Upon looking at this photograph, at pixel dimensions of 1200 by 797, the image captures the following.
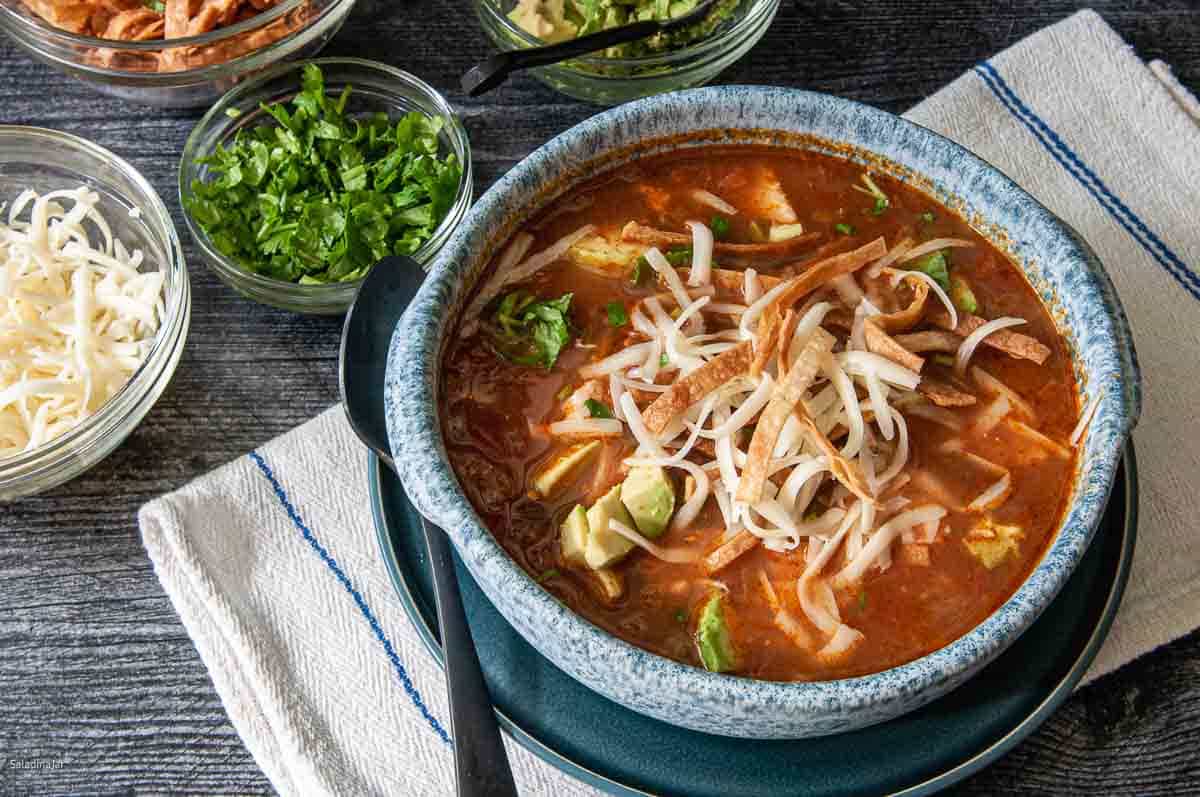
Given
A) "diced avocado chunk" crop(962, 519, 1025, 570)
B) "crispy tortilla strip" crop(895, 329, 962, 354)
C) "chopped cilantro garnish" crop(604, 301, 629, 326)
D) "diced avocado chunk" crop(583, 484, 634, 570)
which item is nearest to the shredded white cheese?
"chopped cilantro garnish" crop(604, 301, 629, 326)

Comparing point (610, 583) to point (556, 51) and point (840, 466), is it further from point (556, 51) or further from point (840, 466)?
point (556, 51)

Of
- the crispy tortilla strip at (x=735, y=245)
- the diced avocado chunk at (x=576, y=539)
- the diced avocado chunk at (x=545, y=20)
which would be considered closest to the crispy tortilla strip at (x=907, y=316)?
the crispy tortilla strip at (x=735, y=245)

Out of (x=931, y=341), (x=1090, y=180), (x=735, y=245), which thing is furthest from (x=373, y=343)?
(x=1090, y=180)

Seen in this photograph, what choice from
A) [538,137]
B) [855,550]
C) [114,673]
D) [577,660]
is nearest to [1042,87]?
[538,137]

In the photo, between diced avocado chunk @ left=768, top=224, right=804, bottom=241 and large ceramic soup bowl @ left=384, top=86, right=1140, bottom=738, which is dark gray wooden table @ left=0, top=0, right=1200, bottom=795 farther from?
diced avocado chunk @ left=768, top=224, right=804, bottom=241

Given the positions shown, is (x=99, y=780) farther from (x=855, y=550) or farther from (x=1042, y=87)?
(x=1042, y=87)

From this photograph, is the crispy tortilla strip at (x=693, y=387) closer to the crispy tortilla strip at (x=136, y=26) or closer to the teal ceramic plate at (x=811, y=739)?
the teal ceramic plate at (x=811, y=739)

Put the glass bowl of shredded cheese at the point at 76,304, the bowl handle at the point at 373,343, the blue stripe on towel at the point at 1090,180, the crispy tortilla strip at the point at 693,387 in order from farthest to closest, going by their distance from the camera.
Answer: the blue stripe on towel at the point at 1090,180
the glass bowl of shredded cheese at the point at 76,304
the bowl handle at the point at 373,343
the crispy tortilla strip at the point at 693,387
